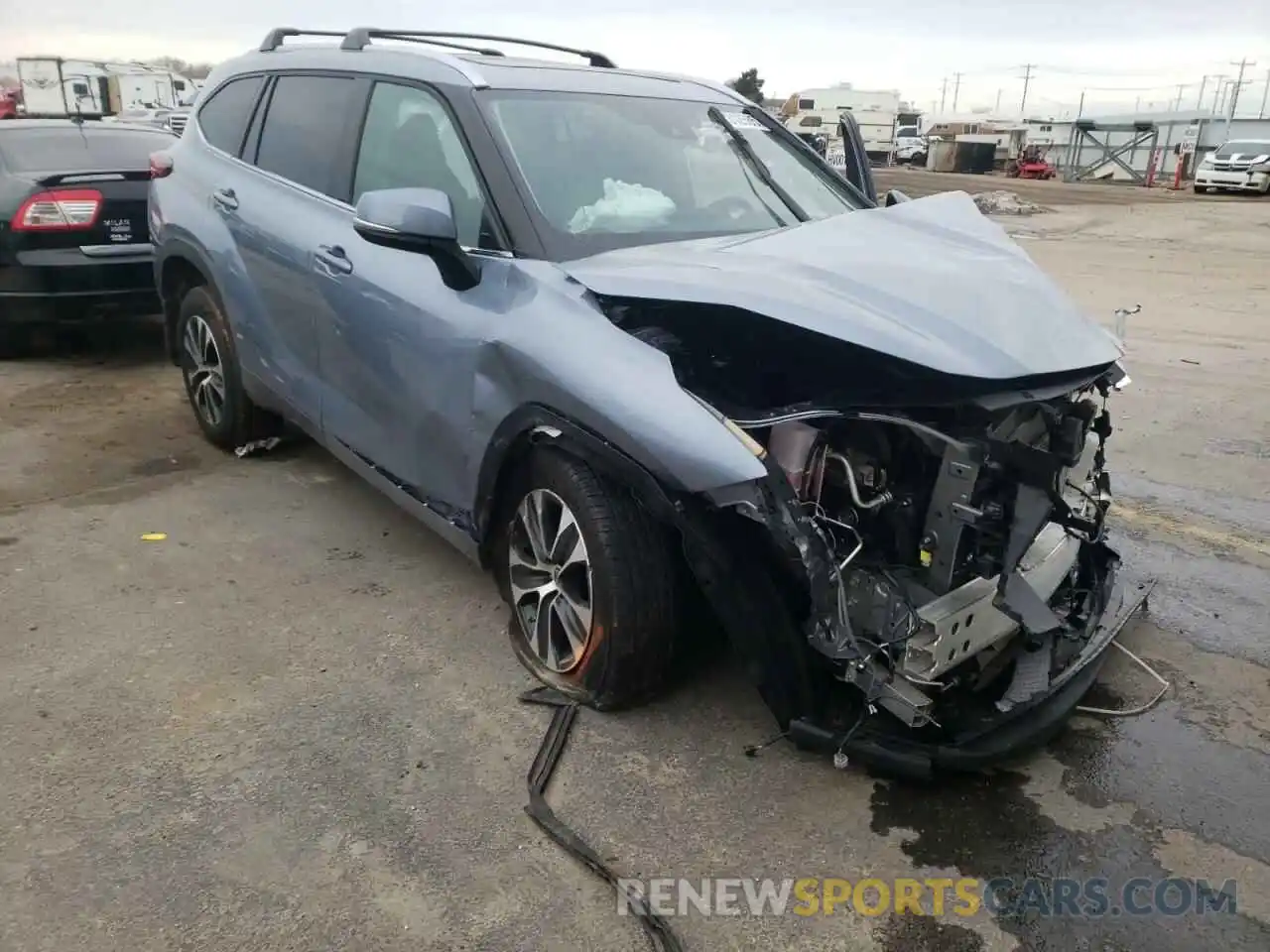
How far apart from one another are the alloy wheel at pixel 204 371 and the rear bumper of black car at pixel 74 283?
1.63 meters

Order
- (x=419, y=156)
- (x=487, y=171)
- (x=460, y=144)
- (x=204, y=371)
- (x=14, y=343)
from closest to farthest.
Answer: (x=487, y=171), (x=460, y=144), (x=419, y=156), (x=204, y=371), (x=14, y=343)

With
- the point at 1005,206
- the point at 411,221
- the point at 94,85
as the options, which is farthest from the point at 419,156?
Result: the point at 94,85

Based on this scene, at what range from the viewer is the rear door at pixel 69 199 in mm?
6316

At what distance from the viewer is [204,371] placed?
5.11 metres

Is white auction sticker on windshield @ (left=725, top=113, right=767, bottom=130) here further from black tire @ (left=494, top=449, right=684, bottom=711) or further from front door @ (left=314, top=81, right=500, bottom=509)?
black tire @ (left=494, top=449, right=684, bottom=711)

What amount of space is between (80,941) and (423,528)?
2322mm

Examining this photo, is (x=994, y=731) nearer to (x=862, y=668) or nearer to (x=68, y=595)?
(x=862, y=668)

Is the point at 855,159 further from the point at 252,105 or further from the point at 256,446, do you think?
the point at 256,446

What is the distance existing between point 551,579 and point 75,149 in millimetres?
5716

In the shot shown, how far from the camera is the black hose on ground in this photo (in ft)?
7.51

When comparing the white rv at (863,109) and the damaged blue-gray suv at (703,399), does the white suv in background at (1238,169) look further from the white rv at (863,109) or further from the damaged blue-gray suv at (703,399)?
the damaged blue-gray suv at (703,399)

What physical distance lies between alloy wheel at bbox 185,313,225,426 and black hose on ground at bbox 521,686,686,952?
276 cm

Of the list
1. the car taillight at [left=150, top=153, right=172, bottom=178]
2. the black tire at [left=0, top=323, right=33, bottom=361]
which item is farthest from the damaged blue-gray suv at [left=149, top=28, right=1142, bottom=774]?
the black tire at [left=0, top=323, right=33, bottom=361]

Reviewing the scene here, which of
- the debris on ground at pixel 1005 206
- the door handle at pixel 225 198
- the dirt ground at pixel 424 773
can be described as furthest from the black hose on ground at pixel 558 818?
the debris on ground at pixel 1005 206
